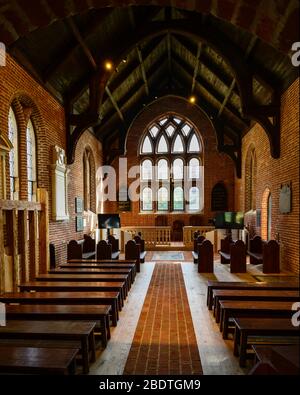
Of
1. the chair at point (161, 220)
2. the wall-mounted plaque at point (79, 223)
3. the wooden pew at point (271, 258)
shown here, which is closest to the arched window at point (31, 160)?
the wall-mounted plaque at point (79, 223)

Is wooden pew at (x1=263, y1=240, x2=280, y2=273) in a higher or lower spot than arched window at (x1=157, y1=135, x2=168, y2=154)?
lower

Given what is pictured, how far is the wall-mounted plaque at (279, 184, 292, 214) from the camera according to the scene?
6695mm

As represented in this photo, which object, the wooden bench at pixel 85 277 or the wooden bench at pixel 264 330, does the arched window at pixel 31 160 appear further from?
the wooden bench at pixel 264 330

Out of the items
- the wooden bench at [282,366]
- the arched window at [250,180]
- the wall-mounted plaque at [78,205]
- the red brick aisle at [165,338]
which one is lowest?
the red brick aisle at [165,338]

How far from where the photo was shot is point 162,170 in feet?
46.1

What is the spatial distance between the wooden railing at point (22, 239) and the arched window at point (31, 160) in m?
1.84

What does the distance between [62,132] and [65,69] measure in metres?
1.63

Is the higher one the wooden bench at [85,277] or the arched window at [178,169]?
the arched window at [178,169]

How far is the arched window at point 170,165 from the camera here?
1377 cm

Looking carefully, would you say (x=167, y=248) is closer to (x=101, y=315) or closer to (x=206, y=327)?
(x=206, y=327)

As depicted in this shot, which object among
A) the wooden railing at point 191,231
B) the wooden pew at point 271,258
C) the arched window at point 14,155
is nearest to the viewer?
the arched window at point 14,155

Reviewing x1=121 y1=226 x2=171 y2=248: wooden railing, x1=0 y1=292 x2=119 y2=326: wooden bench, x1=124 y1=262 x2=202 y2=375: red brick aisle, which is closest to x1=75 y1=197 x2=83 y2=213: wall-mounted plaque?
x1=121 y1=226 x2=171 y2=248: wooden railing

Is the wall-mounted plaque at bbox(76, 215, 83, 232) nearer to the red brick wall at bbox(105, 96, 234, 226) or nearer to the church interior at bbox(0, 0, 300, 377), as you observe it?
the church interior at bbox(0, 0, 300, 377)

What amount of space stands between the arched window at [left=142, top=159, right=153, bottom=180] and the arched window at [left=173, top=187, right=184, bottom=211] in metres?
1.43
